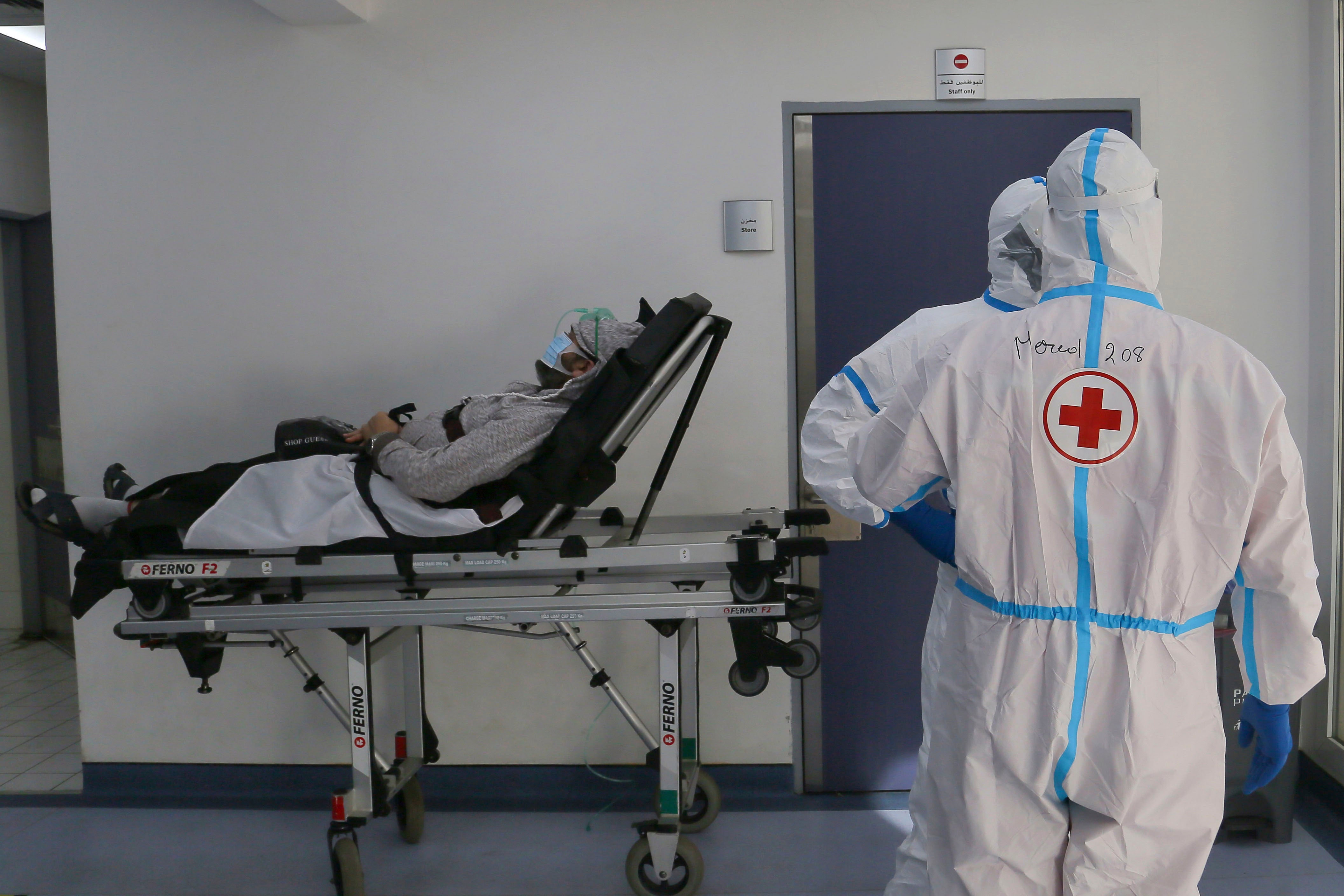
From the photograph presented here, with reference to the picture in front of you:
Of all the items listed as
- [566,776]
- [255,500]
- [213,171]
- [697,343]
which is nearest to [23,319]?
[213,171]

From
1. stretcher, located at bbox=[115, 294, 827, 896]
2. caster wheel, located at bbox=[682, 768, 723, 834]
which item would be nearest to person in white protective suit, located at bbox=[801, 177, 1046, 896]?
stretcher, located at bbox=[115, 294, 827, 896]

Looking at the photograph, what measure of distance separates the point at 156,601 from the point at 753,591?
50.0 inches

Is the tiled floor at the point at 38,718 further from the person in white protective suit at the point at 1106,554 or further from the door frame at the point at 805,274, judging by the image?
the person in white protective suit at the point at 1106,554

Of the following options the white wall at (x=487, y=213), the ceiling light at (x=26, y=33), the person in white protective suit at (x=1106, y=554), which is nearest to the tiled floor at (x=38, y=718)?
the white wall at (x=487, y=213)

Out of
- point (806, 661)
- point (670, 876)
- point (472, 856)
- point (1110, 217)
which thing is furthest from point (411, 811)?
point (1110, 217)

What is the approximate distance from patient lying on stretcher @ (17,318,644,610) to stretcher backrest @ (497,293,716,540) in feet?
0.11

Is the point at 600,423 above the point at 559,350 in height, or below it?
below

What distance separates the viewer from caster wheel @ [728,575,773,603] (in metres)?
1.81

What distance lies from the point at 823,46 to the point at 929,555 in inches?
57.5

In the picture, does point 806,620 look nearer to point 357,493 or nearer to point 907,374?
point 907,374

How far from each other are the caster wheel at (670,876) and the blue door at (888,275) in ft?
2.14

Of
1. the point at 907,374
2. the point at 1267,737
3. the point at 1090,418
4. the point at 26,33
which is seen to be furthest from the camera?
the point at 26,33

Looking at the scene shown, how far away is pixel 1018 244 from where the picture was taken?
1.67 meters

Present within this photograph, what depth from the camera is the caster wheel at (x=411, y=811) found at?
7.60ft
